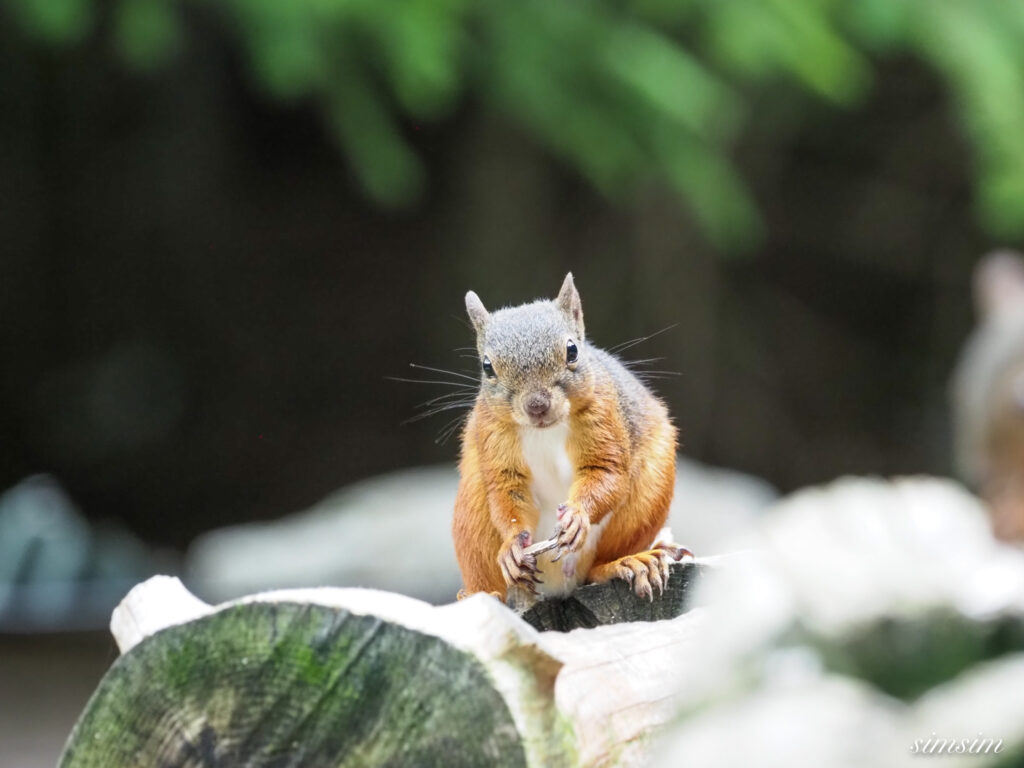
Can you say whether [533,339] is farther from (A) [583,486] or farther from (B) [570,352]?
(A) [583,486]

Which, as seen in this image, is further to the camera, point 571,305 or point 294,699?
point 571,305

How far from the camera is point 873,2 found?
362 centimetres

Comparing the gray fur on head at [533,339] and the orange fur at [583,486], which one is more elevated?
the gray fur on head at [533,339]

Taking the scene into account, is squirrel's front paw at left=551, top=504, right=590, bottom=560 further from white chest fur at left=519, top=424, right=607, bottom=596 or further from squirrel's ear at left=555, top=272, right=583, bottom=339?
squirrel's ear at left=555, top=272, right=583, bottom=339

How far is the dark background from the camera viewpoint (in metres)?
5.32

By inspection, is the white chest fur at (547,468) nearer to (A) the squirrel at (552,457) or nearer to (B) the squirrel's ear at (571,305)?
(A) the squirrel at (552,457)

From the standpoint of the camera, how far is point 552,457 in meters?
1.91

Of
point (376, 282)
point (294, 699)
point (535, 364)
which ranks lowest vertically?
point (376, 282)

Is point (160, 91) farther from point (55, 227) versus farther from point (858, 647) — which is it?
point (858, 647)

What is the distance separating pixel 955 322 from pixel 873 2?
2.63m

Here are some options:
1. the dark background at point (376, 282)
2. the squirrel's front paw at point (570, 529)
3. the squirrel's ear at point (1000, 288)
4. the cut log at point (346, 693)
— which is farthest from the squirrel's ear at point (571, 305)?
the dark background at point (376, 282)

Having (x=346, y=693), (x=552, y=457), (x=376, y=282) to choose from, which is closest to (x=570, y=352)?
(x=552, y=457)

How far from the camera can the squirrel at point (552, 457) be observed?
1.80 m

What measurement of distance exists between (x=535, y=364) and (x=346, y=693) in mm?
771
